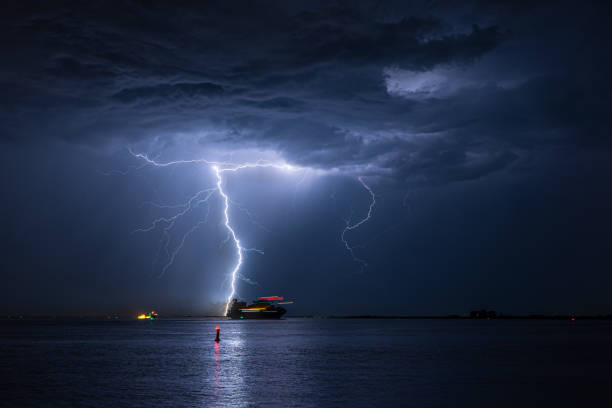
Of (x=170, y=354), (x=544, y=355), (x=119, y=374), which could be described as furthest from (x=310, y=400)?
(x=544, y=355)

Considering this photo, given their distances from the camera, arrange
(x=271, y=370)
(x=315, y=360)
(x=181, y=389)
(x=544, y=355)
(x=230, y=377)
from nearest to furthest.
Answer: (x=181, y=389), (x=230, y=377), (x=271, y=370), (x=315, y=360), (x=544, y=355)

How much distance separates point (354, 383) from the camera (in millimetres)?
25406

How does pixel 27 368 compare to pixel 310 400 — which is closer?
pixel 310 400

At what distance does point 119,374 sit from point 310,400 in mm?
13290

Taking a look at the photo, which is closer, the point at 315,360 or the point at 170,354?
the point at 315,360

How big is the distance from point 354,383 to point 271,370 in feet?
23.2

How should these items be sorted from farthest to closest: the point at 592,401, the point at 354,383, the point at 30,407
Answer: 1. the point at 354,383
2. the point at 592,401
3. the point at 30,407

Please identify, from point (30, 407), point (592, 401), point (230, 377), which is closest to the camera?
point (30, 407)

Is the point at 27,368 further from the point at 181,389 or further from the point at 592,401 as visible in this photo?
the point at 592,401

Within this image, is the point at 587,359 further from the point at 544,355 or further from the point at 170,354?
the point at 170,354

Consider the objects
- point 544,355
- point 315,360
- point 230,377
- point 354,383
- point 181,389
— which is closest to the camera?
point 181,389

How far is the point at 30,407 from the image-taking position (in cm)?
1920

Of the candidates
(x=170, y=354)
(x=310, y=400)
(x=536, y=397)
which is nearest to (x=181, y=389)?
(x=310, y=400)

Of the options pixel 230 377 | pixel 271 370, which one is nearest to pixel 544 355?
pixel 271 370
